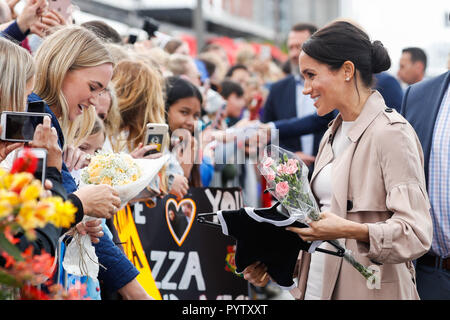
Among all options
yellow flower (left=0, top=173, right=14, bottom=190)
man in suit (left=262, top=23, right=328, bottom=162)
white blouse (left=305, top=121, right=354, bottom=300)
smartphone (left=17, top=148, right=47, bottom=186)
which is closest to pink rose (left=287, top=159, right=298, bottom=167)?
white blouse (left=305, top=121, right=354, bottom=300)

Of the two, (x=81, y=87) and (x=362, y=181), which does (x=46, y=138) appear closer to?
(x=81, y=87)

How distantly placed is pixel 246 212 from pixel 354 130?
72 cm

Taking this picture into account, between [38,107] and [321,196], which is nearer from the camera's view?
[38,107]

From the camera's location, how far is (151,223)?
488 cm

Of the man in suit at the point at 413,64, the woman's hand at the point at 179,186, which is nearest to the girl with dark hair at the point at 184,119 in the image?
the woman's hand at the point at 179,186

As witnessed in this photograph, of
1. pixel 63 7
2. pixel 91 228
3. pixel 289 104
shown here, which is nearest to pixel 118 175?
pixel 91 228

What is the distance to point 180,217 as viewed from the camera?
16.5 feet

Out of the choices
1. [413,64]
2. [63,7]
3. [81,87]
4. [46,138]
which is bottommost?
[46,138]

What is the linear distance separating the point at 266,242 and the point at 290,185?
0.34 metres

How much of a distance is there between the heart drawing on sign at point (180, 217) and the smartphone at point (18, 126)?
8.46 ft

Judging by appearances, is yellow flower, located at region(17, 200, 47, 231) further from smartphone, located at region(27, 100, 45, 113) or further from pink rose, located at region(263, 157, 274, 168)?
pink rose, located at region(263, 157, 274, 168)

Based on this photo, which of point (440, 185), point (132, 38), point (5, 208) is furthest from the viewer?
point (132, 38)

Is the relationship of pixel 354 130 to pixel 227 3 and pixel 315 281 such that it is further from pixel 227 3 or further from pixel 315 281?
pixel 227 3
